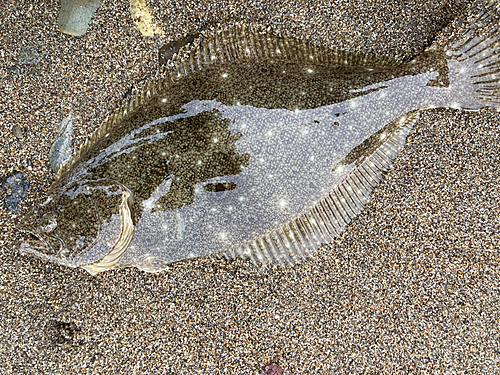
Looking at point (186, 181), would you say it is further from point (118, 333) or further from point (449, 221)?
point (449, 221)

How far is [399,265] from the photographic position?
2.35 m

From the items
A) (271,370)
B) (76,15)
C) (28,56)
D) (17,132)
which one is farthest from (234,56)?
(271,370)

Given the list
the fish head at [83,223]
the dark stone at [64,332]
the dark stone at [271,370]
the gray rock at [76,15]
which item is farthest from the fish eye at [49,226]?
the dark stone at [271,370]

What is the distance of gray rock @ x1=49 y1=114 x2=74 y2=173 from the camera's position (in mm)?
2268

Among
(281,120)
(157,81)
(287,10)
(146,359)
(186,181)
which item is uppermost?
(287,10)

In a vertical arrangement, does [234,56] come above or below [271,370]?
above

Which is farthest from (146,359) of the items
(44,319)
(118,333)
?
(44,319)

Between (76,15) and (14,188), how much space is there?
48.9 inches

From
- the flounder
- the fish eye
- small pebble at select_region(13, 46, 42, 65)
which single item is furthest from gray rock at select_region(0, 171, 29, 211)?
small pebble at select_region(13, 46, 42, 65)

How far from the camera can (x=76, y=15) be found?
7.52ft

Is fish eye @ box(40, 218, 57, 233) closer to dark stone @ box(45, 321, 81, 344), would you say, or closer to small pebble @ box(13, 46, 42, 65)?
dark stone @ box(45, 321, 81, 344)

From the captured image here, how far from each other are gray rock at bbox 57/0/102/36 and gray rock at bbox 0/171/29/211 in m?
1.04

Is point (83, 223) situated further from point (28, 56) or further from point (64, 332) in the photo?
point (28, 56)

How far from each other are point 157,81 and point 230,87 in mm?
579
